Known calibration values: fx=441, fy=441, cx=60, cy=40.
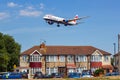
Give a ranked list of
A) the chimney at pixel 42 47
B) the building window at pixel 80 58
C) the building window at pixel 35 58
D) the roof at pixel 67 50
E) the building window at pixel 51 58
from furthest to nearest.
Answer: the building window at pixel 80 58
the roof at pixel 67 50
the building window at pixel 51 58
the building window at pixel 35 58
the chimney at pixel 42 47

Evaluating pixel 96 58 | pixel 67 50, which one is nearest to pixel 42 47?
pixel 67 50

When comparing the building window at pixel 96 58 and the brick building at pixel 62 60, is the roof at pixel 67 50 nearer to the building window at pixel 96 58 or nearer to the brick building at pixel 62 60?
the brick building at pixel 62 60

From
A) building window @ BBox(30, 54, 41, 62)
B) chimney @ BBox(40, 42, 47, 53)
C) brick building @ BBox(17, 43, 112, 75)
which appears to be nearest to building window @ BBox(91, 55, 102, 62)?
brick building @ BBox(17, 43, 112, 75)

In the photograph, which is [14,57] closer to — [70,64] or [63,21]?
[70,64]

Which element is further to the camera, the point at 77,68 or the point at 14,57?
the point at 14,57

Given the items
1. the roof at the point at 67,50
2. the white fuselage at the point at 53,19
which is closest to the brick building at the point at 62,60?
the roof at the point at 67,50

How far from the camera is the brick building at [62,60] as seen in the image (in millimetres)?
142875

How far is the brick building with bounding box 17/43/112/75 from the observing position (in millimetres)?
142875

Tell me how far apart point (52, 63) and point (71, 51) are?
763 cm

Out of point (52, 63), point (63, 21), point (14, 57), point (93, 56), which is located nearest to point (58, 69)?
point (52, 63)

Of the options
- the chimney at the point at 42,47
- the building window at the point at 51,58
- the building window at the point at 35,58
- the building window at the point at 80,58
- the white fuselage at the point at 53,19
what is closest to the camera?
the white fuselage at the point at 53,19

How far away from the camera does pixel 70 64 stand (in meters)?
145

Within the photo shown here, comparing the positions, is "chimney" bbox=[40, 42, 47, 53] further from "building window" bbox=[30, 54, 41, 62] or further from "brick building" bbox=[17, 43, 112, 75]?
"building window" bbox=[30, 54, 41, 62]

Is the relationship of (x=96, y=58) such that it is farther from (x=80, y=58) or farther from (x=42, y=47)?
(x=42, y=47)
